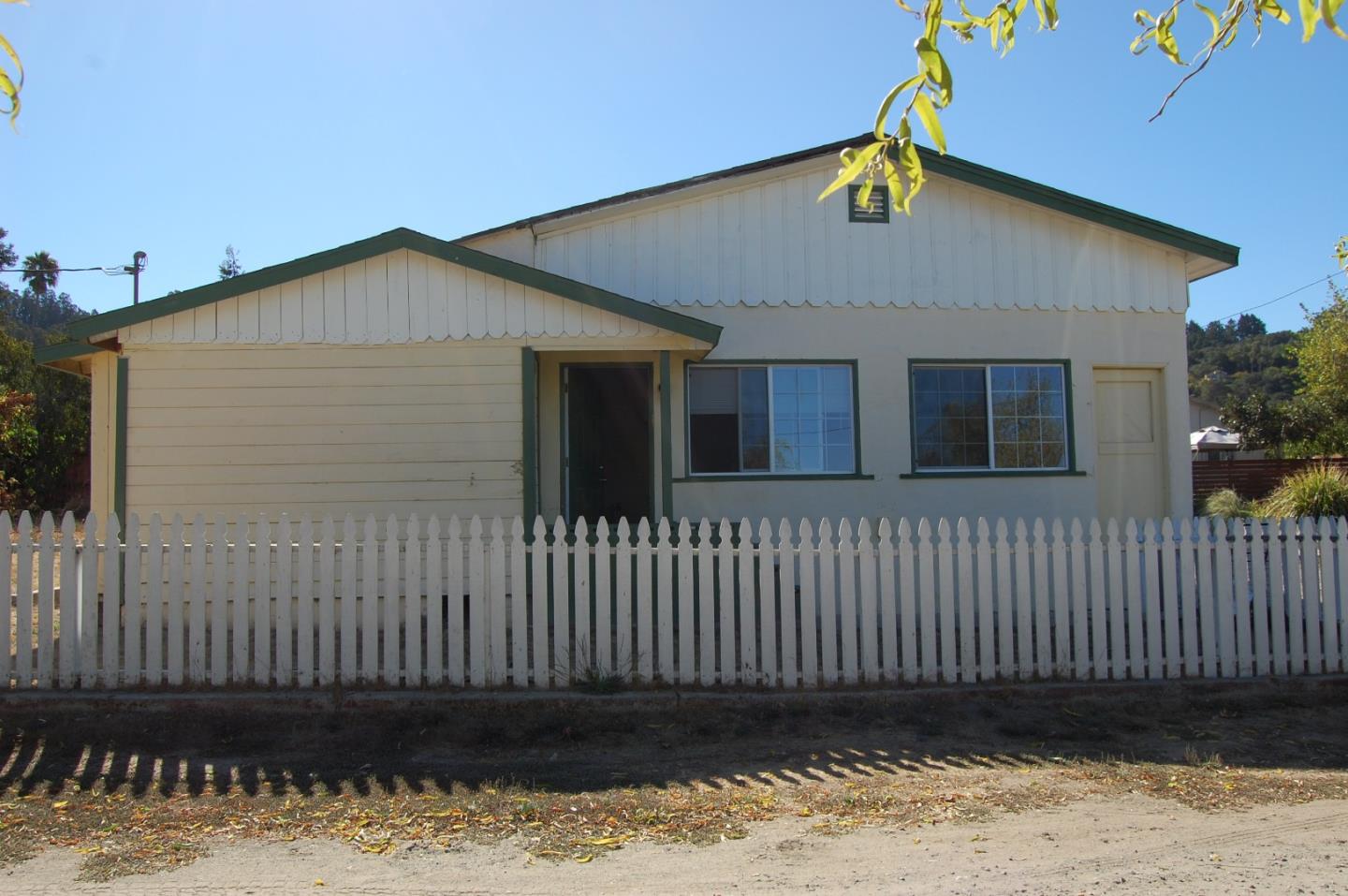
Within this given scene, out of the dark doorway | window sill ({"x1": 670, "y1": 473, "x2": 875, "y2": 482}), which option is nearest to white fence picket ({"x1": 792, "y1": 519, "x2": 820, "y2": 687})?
window sill ({"x1": 670, "y1": 473, "x2": 875, "y2": 482})

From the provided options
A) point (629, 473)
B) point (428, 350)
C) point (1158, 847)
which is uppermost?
point (428, 350)

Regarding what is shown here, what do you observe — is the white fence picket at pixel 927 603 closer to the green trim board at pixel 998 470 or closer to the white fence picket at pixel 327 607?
the green trim board at pixel 998 470

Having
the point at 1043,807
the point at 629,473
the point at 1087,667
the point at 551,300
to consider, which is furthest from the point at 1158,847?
the point at 629,473

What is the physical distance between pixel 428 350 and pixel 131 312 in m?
2.43

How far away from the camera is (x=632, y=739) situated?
640 centimetres

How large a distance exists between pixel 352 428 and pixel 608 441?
4.46m

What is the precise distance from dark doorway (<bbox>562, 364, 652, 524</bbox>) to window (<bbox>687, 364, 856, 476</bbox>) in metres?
0.65

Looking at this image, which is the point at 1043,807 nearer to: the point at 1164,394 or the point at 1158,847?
the point at 1158,847

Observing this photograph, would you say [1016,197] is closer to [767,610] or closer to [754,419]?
[754,419]

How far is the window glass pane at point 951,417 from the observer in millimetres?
10922

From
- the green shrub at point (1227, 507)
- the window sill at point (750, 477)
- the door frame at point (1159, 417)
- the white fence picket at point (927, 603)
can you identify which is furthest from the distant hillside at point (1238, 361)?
the white fence picket at point (927, 603)

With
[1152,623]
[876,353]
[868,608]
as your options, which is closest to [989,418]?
[876,353]

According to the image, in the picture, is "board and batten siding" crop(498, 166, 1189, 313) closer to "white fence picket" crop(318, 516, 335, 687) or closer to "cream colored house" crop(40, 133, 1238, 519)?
"cream colored house" crop(40, 133, 1238, 519)

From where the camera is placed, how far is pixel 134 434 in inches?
344
